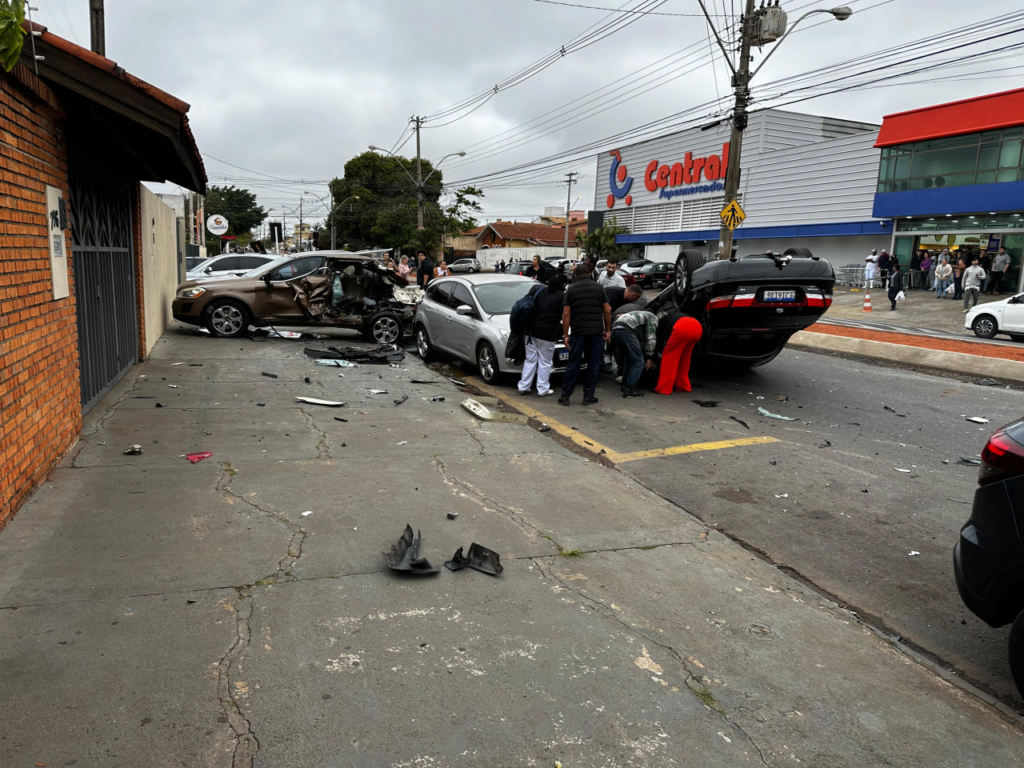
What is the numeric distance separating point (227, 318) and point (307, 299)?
1.55 metres

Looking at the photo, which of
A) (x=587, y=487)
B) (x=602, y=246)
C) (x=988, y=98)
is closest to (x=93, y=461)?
(x=587, y=487)

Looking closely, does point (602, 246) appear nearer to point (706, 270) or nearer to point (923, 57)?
point (923, 57)

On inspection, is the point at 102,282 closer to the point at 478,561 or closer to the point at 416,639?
the point at 478,561

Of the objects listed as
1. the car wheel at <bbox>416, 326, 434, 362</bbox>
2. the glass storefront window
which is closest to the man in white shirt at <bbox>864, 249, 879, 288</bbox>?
the glass storefront window

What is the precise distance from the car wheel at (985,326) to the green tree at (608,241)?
32.7 meters

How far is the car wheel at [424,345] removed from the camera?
12414 millimetres

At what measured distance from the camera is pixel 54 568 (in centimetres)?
384

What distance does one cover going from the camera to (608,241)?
50.0m

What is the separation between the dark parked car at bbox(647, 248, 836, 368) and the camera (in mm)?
9125

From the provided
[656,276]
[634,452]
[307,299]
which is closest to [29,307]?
[634,452]

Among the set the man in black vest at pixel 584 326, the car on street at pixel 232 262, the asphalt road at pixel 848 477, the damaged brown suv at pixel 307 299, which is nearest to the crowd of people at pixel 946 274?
the asphalt road at pixel 848 477

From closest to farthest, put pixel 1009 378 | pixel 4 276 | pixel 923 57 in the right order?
pixel 4 276
pixel 1009 378
pixel 923 57

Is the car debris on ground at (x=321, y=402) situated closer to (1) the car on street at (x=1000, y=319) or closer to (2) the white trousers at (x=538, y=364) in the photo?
(2) the white trousers at (x=538, y=364)

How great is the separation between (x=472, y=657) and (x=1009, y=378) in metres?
11.4
